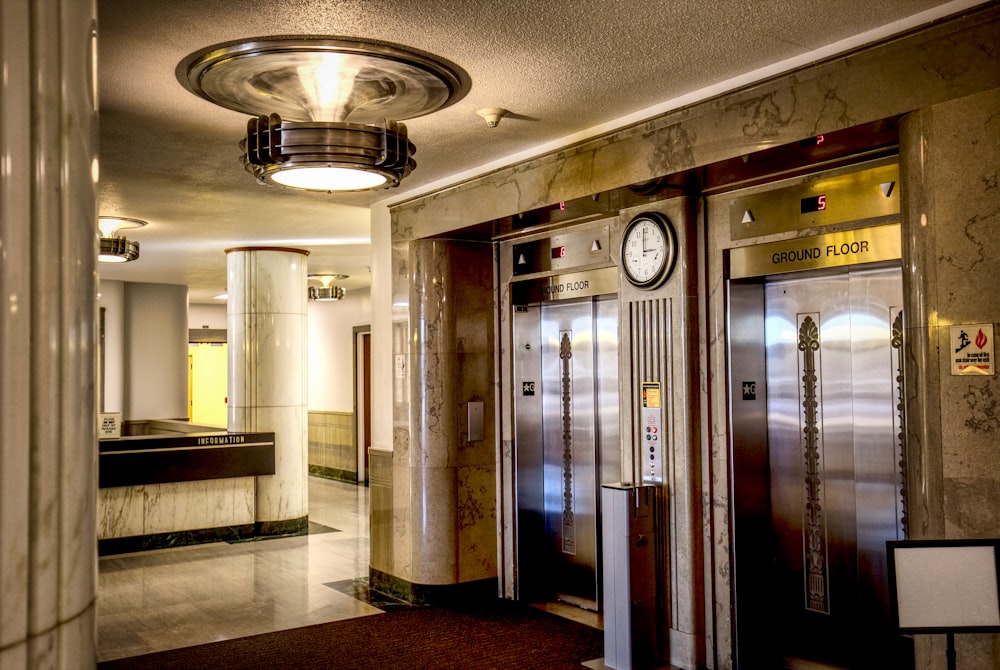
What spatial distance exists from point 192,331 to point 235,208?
1111cm

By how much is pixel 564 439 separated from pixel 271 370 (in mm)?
4497

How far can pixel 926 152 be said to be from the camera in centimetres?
359

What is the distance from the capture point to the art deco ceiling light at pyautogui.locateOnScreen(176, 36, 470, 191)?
13.6 feet

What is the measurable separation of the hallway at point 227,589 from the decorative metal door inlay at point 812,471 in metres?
3.21

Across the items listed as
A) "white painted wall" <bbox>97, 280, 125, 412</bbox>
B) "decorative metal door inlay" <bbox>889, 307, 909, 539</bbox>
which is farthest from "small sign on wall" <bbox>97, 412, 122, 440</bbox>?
"decorative metal door inlay" <bbox>889, 307, 909, 539</bbox>

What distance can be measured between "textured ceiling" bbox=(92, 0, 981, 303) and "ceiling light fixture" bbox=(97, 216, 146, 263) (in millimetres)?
1260

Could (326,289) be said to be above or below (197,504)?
above

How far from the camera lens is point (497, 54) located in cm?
421

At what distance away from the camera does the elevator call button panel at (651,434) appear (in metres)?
5.33

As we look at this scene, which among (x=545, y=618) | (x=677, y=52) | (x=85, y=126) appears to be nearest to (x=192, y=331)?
(x=545, y=618)

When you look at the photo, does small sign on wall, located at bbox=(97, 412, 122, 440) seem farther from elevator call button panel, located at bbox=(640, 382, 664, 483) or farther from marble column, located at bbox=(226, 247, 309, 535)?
elevator call button panel, located at bbox=(640, 382, 664, 483)

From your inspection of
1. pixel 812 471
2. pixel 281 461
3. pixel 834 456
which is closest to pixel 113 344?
pixel 281 461

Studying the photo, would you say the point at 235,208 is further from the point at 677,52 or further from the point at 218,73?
the point at 677,52

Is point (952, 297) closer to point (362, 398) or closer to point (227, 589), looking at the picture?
point (227, 589)
